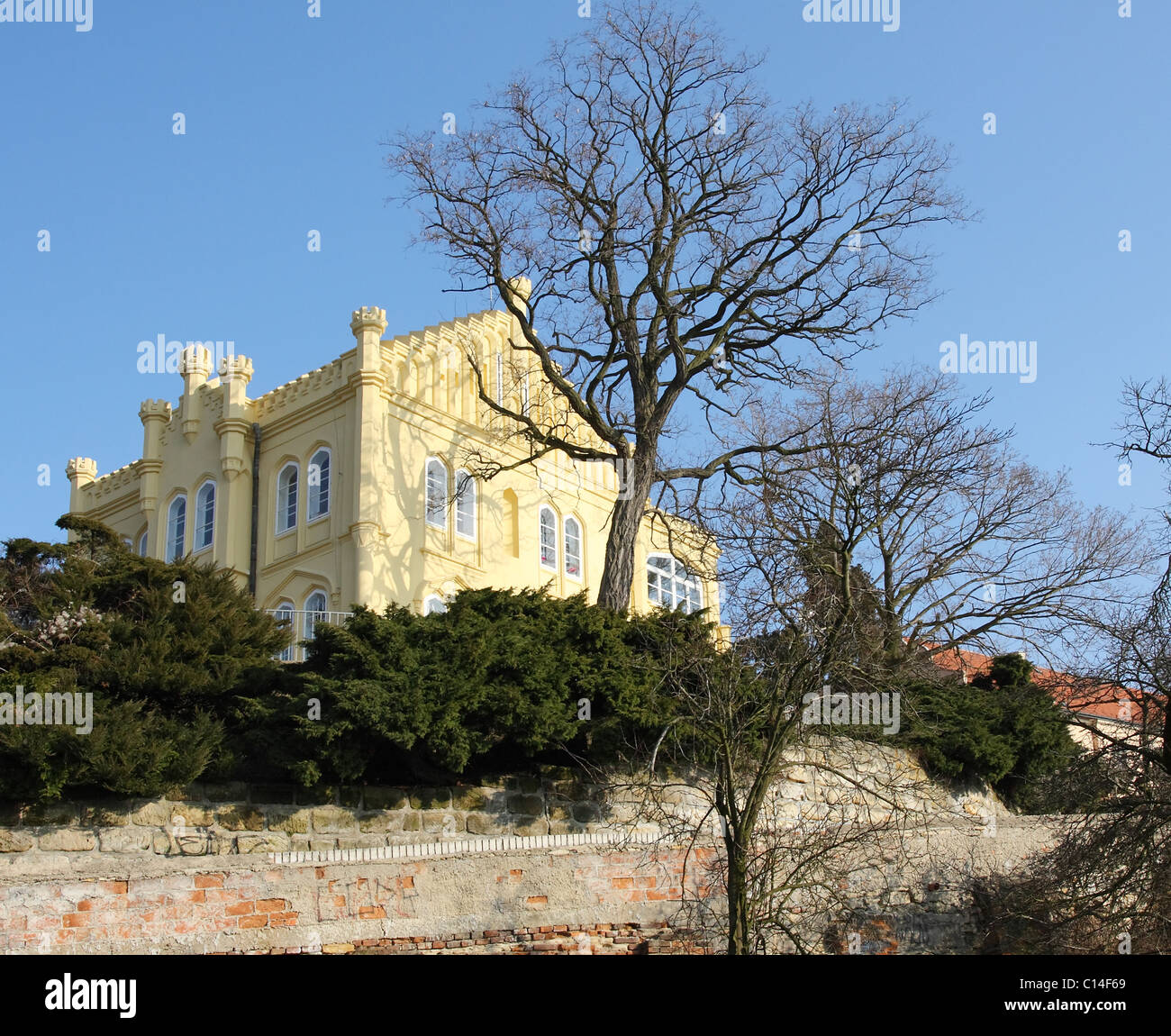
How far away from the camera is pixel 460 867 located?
14.8 m

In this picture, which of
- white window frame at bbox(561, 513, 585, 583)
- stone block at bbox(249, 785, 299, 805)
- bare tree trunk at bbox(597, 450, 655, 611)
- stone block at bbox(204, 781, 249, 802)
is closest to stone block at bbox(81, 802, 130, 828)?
stone block at bbox(204, 781, 249, 802)

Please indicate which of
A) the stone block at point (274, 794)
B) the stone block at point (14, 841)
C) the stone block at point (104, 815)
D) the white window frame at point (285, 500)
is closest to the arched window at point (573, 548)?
the white window frame at point (285, 500)

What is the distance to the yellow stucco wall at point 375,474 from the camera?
2803cm

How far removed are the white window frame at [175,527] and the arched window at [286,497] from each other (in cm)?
278

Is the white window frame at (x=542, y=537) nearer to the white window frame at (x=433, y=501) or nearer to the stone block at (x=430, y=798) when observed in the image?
the white window frame at (x=433, y=501)

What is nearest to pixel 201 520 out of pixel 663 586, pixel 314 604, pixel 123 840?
pixel 314 604

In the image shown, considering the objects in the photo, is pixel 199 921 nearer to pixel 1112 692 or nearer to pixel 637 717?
pixel 637 717

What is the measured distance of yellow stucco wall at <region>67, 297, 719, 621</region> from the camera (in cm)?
2803

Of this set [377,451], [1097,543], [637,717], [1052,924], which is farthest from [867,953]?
[377,451]

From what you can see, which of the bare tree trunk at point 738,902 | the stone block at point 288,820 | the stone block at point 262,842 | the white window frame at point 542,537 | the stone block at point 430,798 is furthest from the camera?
the white window frame at point 542,537

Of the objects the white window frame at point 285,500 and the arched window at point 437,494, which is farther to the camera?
the white window frame at point 285,500

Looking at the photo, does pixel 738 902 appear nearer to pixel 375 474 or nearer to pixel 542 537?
pixel 375 474

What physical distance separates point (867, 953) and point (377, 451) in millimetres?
15648

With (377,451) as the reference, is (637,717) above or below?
below
